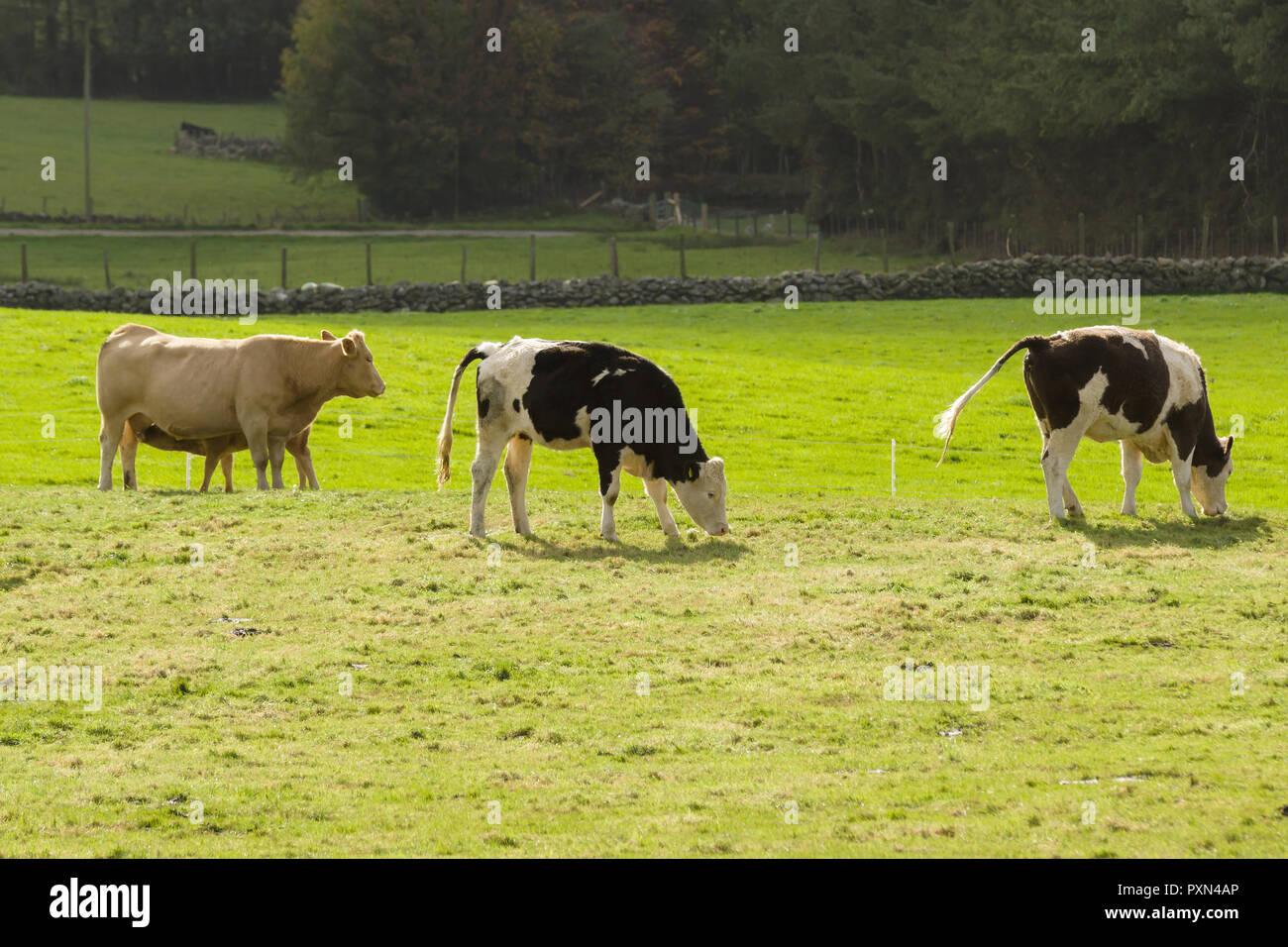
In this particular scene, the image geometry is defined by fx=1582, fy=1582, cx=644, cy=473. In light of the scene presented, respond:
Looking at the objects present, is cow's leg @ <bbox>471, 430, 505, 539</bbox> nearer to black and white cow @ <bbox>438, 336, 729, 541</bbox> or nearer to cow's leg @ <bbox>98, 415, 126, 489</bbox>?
black and white cow @ <bbox>438, 336, 729, 541</bbox>

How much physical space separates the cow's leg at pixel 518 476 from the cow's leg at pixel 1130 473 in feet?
22.5

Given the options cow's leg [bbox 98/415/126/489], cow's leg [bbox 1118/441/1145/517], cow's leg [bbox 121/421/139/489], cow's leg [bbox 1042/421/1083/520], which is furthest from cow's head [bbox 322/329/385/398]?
cow's leg [bbox 1118/441/1145/517]

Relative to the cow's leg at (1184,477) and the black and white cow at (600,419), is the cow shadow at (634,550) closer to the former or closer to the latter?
the black and white cow at (600,419)

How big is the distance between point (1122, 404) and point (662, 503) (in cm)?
514

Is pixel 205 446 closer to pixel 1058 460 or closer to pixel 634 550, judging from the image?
pixel 634 550

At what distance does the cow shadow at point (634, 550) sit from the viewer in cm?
1600

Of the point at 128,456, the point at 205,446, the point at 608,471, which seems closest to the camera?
the point at 608,471

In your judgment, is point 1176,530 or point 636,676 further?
point 1176,530

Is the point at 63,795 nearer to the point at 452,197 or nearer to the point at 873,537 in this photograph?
the point at 873,537

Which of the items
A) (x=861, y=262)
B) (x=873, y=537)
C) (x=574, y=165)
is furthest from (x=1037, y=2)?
(x=873, y=537)

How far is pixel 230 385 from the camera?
20406 mm

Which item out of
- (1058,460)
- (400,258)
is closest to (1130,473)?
(1058,460)

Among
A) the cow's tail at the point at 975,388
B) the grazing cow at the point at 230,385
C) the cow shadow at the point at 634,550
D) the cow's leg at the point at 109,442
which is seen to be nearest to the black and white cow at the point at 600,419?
the cow shadow at the point at 634,550
